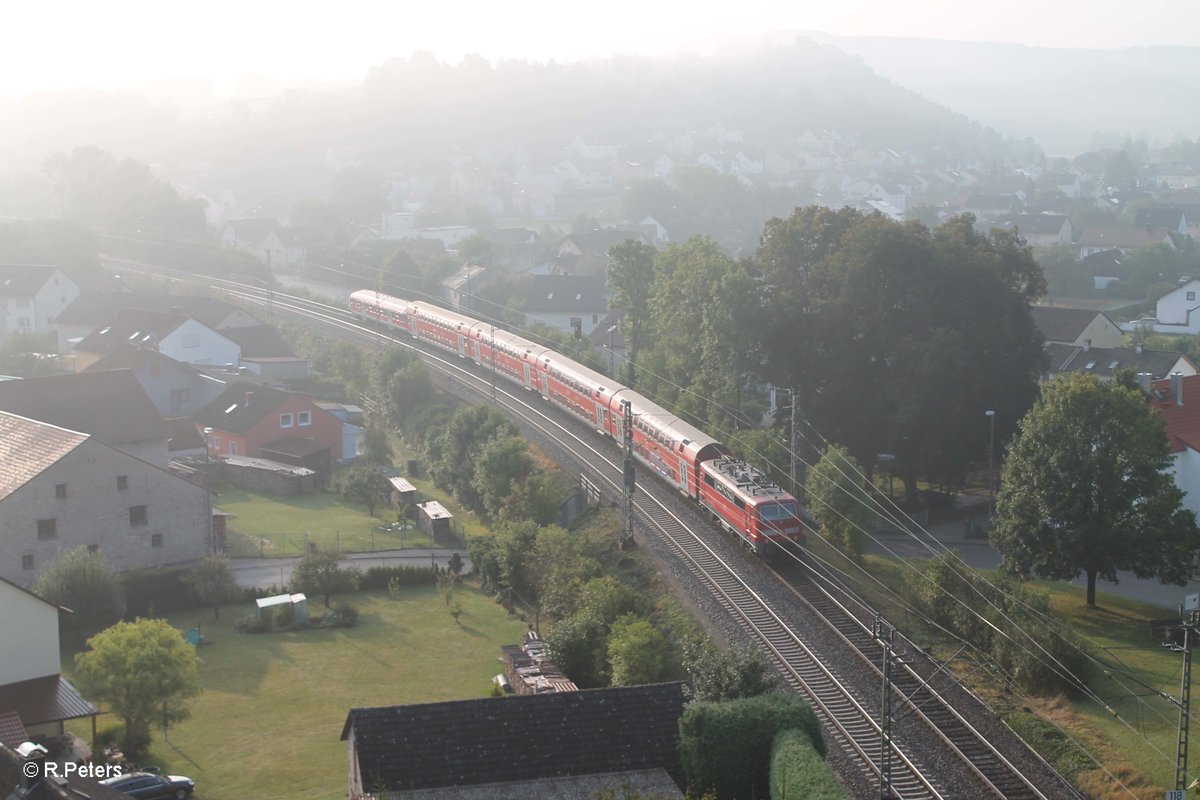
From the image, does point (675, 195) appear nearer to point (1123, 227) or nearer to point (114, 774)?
point (1123, 227)

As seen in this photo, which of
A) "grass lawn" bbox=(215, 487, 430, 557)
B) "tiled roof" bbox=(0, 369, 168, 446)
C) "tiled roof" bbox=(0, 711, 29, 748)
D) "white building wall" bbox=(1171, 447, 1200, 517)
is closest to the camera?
"tiled roof" bbox=(0, 711, 29, 748)

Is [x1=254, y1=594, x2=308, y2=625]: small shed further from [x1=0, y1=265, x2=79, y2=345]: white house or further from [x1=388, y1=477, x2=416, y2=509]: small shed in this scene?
[x1=0, y1=265, x2=79, y2=345]: white house

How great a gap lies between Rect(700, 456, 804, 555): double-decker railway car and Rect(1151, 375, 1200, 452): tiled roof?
11.8 metres

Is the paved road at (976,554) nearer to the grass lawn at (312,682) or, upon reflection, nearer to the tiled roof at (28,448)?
the grass lawn at (312,682)

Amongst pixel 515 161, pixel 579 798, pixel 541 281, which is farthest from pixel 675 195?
pixel 579 798

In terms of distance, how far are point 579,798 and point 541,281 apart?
60.1m

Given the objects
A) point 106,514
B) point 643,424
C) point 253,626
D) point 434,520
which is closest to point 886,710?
point 253,626

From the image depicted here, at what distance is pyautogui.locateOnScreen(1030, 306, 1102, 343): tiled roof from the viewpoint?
214 feet

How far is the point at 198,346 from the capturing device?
6141 centimetres

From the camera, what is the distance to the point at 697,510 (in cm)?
3762

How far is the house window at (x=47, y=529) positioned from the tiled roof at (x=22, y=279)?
131 ft

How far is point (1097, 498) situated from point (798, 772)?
1394 cm

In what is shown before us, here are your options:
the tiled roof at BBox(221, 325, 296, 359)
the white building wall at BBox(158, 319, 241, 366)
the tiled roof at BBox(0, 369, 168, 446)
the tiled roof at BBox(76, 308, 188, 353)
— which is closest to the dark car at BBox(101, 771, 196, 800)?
the tiled roof at BBox(0, 369, 168, 446)

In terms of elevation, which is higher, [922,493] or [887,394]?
[887,394]
